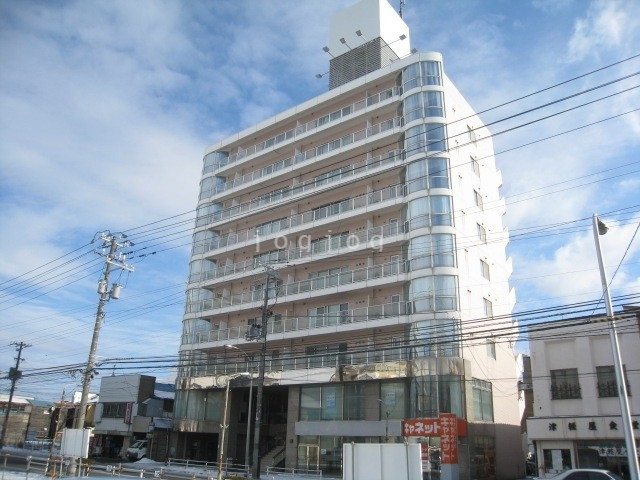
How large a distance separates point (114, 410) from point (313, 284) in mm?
30445

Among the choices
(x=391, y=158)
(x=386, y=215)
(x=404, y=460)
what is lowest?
(x=404, y=460)

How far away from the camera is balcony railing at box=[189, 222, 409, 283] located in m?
38.8

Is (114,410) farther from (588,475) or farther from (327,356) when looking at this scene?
(588,475)

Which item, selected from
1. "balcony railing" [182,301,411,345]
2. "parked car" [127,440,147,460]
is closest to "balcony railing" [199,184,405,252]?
"balcony railing" [182,301,411,345]

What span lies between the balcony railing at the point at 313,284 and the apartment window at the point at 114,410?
51.7ft

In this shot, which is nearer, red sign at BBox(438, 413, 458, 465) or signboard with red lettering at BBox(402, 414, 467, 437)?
red sign at BBox(438, 413, 458, 465)

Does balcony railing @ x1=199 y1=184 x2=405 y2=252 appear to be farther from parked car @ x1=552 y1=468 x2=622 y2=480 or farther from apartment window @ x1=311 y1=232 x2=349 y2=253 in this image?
parked car @ x1=552 y1=468 x2=622 y2=480

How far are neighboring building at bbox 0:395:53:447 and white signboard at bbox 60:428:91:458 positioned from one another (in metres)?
58.8

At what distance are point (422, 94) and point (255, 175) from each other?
17402 mm

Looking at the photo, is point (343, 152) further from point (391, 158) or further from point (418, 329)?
point (418, 329)

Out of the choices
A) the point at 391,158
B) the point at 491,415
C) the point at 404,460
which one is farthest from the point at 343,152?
the point at 404,460

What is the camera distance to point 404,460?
13.7 m

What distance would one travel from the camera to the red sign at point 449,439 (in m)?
29.1

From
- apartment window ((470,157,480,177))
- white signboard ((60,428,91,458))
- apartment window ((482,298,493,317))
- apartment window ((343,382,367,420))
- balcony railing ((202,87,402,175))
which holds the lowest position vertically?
white signboard ((60,428,91,458))
